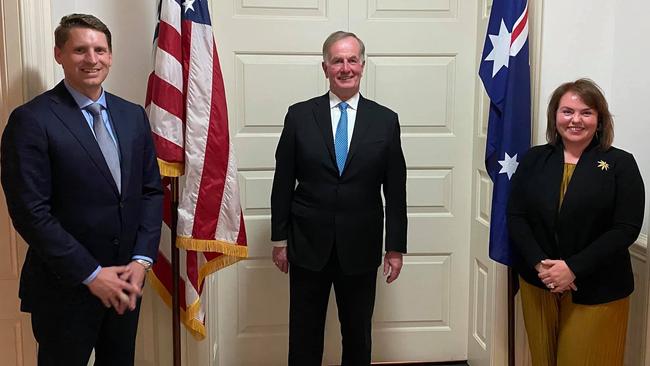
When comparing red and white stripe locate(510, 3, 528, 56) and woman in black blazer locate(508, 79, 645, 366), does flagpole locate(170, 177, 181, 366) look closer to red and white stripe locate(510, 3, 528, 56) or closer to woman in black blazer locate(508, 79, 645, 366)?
woman in black blazer locate(508, 79, 645, 366)

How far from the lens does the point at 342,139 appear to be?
246cm

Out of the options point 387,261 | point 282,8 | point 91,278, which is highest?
point 282,8

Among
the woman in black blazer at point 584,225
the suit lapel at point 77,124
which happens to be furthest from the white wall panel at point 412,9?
the suit lapel at point 77,124

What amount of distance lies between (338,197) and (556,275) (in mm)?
817

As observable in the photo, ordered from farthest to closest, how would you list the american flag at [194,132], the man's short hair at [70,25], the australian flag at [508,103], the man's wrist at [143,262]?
the australian flag at [508,103], the american flag at [194,132], the man's wrist at [143,262], the man's short hair at [70,25]

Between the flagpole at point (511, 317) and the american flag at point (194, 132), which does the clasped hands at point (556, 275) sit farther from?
the american flag at point (194, 132)

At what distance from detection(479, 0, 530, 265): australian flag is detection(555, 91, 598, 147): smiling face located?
28 centimetres

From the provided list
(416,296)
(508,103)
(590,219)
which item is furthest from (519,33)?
(416,296)

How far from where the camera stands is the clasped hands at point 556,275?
2207 mm

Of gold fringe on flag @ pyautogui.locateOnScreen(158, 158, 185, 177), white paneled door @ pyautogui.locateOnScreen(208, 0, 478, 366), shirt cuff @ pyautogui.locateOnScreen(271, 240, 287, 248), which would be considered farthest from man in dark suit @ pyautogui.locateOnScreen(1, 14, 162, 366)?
white paneled door @ pyautogui.locateOnScreen(208, 0, 478, 366)

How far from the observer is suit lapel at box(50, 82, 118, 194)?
1.83 meters

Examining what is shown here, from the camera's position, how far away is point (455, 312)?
3299 millimetres

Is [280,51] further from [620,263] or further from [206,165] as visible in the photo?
[620,263]

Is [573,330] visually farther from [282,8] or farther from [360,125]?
[282,8]
